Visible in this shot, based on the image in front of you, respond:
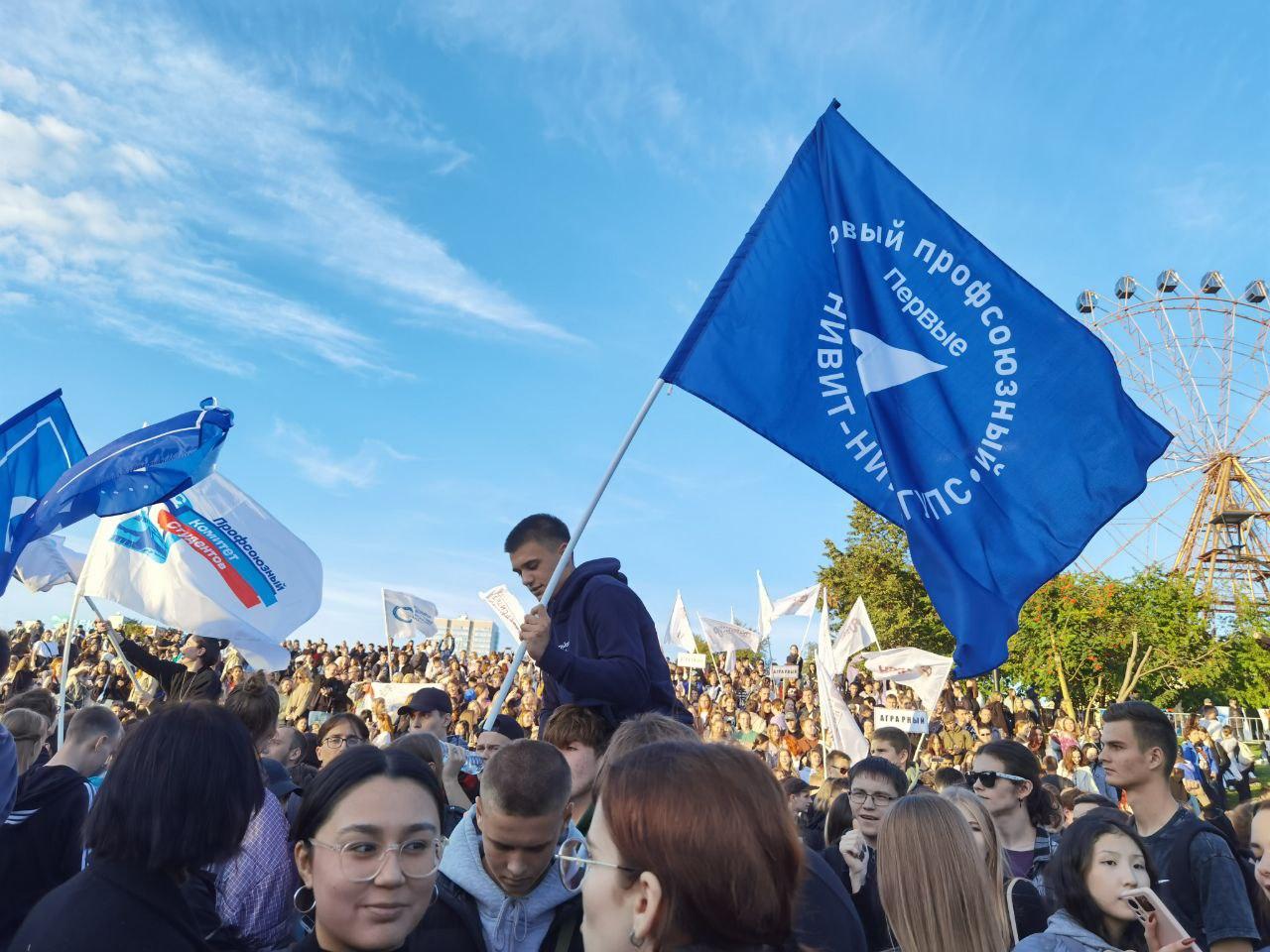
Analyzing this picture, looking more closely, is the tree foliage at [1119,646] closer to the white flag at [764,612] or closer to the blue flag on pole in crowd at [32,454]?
the white flag at [764,612]

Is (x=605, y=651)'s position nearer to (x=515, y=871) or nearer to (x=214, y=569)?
(x=515, y=871)

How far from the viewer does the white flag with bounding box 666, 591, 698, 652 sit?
102 ft

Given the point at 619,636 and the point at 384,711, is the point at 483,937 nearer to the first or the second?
the point at 619,636

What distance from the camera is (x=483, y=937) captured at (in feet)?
9.92

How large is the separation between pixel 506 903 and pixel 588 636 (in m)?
1.45

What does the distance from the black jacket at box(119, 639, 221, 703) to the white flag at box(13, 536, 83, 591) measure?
4.78 feet

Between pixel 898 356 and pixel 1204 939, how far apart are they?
314 centimetres

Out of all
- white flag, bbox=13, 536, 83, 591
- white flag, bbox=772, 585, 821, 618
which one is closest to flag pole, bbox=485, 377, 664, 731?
white flag, bbox=13, 536, 83, 591

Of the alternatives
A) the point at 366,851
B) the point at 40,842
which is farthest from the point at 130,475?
the point at 366,851

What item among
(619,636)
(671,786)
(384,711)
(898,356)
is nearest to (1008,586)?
(898,356)

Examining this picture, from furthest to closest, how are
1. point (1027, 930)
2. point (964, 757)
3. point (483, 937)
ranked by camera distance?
1. point (964, 757)
2. point (1027, 930)
3. point (483, 937)

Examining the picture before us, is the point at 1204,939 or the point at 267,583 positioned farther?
the point at 267,583

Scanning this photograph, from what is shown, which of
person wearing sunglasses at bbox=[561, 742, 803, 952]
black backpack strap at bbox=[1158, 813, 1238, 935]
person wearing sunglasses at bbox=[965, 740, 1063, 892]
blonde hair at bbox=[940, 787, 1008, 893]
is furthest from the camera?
person wearing sunglasses at bbox=[965, 740, 1063, 892]

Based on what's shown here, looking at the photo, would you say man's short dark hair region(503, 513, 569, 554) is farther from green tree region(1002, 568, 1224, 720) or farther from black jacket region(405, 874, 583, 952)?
green tree region(1002, 568, 1224, 720)
